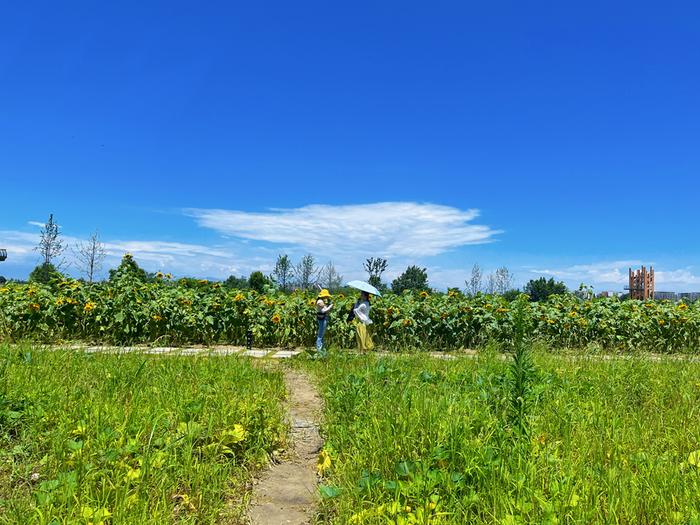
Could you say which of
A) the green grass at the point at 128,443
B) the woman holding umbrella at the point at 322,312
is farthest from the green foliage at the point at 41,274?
the green grass at the point at 128,443

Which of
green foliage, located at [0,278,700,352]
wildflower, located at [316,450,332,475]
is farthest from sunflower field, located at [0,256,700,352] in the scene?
wildflower, located at [316,450,332,475]

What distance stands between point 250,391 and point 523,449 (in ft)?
8.26

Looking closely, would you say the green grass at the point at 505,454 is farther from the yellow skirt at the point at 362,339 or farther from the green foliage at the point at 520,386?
the yellow skirt at the point at 362,339

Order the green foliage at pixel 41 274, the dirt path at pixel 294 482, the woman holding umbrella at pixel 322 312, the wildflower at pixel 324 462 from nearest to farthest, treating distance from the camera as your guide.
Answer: the dirt path at pixel 294 482
the wildflower at pixel 324 462
the woman holding umbrella at pixel 322 312
the green foliage at pixel 41 274

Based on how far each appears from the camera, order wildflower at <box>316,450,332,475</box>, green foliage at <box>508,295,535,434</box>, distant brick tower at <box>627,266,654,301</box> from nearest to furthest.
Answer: wildflower at <box>316,450,332,475</box>, green foliage at <box>508,295,535,434</box>, distant brick tower at <box>627,266,654,301</box>

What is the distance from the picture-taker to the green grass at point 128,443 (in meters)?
2.43

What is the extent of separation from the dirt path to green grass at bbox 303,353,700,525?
197 mm

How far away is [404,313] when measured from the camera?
981cm

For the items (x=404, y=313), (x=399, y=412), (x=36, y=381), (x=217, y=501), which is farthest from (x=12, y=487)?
(x=404, y=313)

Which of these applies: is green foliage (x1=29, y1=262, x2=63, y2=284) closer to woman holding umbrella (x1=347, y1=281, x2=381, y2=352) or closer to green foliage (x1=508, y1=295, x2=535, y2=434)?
woman holding umbrella (x1=347, y1=281, x2=381, y2=352)

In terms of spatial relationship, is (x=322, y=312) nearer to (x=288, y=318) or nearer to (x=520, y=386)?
(x=288, y=318)

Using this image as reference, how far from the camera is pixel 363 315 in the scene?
8703mm

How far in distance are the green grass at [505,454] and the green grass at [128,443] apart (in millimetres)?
656

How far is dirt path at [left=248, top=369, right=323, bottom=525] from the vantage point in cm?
282
